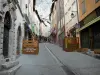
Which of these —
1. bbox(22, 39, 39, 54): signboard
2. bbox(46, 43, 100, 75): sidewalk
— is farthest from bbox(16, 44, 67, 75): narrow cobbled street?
bbox(22, 39, 39, 54): signboard

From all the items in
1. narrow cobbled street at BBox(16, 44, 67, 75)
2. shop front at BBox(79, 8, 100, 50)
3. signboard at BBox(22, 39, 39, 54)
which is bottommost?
narrow cobbled street at BBox(16, 44, 67, 75)

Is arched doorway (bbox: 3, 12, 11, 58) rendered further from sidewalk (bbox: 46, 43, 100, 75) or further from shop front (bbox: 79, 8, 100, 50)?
shop front (bbox: 79, 8, 100, 50)

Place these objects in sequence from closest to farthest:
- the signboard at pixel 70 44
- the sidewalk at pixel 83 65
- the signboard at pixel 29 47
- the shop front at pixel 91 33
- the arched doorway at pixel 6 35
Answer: the signboard at pixel 70 44 → the sidewalk at pixel 83 65 → the arched doorway at pixel 6 35 → the signboard at pixel 29 47 → the shop front at pixel 91 33

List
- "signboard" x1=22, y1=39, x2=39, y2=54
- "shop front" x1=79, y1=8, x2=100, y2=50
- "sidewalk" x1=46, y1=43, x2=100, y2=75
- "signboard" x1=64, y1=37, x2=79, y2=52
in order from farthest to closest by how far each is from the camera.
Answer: "shop front" x1=79, y1=8, x2=100, y2=50, "signboard" x1=22, y1=39, x2=39, y2=54, "sidewalk" x1=46, y1=43, x2=100, y2=75, "signboard" x1=64, y1=37, x2=79, y2=52

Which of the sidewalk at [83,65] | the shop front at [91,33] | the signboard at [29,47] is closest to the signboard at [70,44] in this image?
the sidewalk at [83,65]

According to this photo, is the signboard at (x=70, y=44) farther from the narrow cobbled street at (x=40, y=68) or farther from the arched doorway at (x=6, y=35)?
the arched doorway at (x=6, y=35)

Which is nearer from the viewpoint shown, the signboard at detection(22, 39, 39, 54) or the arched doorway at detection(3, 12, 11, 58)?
the arched doorway at detection(3, 12, 11, 58)

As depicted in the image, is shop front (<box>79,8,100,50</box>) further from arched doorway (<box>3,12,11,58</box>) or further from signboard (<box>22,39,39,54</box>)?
arched doorway (<box>3,12,11,58</box>)

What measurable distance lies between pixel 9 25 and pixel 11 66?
11.3 ft

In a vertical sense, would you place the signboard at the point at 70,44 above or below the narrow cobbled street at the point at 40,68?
above

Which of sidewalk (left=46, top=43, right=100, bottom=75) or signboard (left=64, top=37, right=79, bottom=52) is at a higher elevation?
signboard (left=64, top=37, right=79, bottom=52)

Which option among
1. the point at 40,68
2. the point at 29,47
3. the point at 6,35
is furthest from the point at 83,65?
the point at 29,47

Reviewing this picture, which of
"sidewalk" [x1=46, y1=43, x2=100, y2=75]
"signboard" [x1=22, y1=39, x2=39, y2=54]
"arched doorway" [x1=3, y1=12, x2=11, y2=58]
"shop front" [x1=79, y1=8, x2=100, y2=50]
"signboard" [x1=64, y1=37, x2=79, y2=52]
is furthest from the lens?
"shop front" [x1=79, y1=8, x2=100, y2=50]

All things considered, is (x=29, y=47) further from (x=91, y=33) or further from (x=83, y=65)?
(x=91, y=33)
